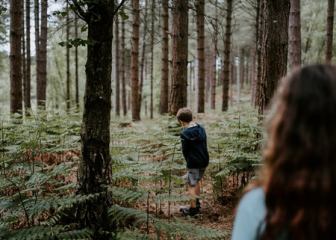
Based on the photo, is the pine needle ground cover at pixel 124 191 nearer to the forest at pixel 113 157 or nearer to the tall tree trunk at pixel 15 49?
the forest at pixel 113 157

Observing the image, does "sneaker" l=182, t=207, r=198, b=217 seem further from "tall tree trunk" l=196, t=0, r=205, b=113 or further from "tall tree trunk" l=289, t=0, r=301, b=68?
"tall tree trunk" l=196, t=0, r=205, b=113

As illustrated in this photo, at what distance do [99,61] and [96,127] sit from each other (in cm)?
78

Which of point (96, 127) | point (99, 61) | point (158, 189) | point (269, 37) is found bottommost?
point (158, 189)

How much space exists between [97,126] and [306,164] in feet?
8.47

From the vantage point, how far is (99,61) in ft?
10.3

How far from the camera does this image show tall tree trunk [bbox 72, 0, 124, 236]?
3105mm

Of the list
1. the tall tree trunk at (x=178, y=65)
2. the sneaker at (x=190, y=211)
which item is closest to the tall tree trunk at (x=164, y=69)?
the tall tree trunk at (x=178, y=65)

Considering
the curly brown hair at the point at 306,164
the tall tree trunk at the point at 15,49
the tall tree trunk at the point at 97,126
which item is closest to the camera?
the curly brown hair at the point at 306,164

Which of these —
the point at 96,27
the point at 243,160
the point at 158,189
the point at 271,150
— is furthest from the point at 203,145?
the point at 271,150

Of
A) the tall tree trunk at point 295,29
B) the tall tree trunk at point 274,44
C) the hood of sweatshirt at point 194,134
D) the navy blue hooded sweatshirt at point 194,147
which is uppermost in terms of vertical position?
the tall tree trunk at point 295,29

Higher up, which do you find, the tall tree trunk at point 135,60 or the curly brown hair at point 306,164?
the tall tree trunk at point 135,60

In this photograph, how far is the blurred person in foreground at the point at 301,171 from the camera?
1.00m

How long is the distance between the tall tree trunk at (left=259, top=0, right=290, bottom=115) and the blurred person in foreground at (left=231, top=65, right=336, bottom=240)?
14.6ft

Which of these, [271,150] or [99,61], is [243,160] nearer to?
[99,61]
